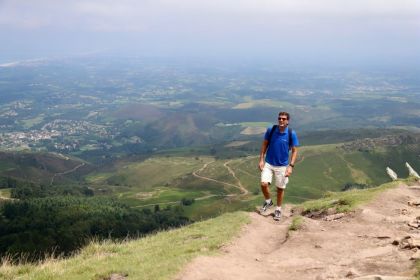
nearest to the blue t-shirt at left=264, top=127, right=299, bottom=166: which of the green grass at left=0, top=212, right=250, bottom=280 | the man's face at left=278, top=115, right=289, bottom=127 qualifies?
the man's face at left=278, top=115, right=289, bottom=127

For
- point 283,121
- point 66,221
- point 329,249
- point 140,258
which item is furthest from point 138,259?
point 66,221

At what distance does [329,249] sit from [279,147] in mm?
6644

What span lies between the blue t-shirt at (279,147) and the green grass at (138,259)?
336cm

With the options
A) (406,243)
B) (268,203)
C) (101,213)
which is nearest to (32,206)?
(101,213)

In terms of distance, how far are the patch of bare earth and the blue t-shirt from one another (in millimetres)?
3241

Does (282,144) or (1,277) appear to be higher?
(282,144)

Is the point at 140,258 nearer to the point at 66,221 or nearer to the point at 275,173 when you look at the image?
the point at 275,173

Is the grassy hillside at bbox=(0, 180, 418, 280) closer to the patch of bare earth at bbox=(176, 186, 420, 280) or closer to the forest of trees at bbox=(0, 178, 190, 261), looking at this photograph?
the patch of bare earth at bbox=(176, 186, 420, 280)

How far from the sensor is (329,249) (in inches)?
639

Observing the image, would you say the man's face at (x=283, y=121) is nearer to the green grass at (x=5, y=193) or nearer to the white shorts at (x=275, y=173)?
the white shorts at (x=275, y=173)

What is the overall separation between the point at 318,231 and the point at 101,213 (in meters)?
118

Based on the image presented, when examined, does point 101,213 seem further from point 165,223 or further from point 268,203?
point 268,203

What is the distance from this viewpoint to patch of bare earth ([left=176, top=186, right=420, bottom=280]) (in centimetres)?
1273

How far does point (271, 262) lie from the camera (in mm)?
15016
